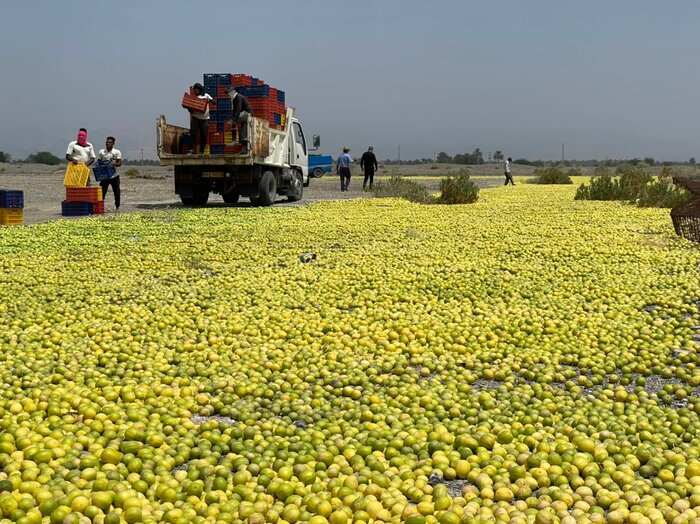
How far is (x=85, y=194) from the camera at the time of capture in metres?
19.1

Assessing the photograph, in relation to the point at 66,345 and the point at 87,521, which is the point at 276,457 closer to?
the point at 87,521

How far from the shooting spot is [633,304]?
798 centimetres

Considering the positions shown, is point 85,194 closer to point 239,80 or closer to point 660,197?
point 239,80

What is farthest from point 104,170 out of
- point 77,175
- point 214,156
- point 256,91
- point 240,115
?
point 256,91

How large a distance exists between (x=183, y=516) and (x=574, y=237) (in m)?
12.0

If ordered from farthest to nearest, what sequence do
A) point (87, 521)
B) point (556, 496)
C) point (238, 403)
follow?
point (238, 403) → point (556, 496) → point (87, 521)

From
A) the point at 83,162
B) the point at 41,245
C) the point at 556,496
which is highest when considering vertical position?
the point at 83,162

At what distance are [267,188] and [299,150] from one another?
13.7 feet

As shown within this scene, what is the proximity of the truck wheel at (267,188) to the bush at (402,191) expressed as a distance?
232 inches

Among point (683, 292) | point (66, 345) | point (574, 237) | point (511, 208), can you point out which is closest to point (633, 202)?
point (511, 208)

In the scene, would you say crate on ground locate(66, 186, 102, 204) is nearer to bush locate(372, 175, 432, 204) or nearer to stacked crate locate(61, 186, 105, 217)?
stacked crate locate(61, 186, 105, 217)

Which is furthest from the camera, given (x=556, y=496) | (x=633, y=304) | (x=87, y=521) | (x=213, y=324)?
(x=633, y=304)

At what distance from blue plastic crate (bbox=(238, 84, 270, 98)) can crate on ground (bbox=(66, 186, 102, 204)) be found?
5.83 metres

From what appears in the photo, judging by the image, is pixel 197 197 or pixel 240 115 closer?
pixel 240 115
